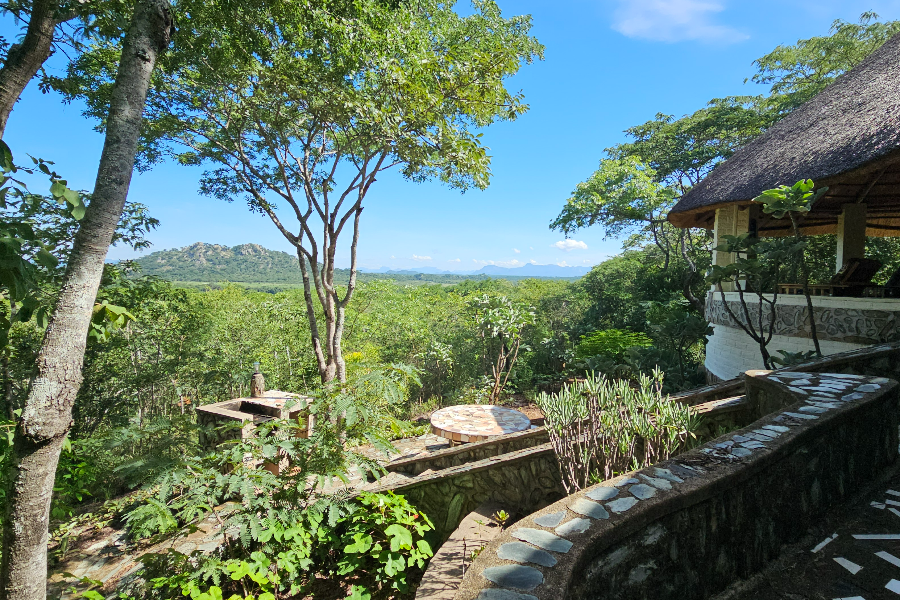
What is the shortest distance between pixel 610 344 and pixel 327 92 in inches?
279

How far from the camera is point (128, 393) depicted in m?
7.08

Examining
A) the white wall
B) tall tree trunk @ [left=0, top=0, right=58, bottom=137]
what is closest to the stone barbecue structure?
tall tree trunk @ [left=0, top=0, right=58, bottom=137]

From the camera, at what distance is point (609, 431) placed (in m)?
2.46

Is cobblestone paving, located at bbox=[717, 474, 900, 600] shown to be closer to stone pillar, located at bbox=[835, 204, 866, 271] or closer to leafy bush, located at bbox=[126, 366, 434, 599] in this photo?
leafy bush, located at bbox=[126, 366, 434, 599]

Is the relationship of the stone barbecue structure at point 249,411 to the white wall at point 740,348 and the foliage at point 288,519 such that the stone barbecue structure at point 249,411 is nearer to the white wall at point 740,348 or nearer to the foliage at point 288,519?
the foliage at point 288,519

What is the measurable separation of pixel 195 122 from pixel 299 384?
17.1 ft

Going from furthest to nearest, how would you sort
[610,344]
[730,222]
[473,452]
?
1. [610,344]
2. [730,222]
3. [473,452]

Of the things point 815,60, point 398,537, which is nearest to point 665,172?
point 815,60

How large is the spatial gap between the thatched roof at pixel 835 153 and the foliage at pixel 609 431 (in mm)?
4041

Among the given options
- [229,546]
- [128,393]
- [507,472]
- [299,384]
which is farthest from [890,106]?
[128,393]

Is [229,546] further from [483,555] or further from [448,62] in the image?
[448,62]

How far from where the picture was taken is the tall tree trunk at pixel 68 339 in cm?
182

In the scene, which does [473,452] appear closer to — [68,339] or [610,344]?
[68,339]

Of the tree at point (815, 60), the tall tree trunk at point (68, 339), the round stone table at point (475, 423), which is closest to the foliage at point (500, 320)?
the round stone table at point (475, 423)
